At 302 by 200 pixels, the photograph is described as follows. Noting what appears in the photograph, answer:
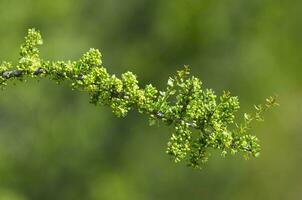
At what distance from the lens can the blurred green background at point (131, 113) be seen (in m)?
31.3

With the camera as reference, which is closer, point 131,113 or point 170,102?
point 170,102

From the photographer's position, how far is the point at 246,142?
723cm

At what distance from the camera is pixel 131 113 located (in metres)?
31.7

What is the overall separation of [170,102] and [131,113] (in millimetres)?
24552

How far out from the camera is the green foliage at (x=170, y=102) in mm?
7082

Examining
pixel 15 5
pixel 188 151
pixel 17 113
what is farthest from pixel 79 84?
pixel 15 5

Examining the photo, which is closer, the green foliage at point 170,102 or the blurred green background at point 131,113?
the green foliage at point 170,102

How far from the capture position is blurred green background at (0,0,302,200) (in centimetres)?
3130

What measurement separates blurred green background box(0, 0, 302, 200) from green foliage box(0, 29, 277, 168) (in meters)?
23.3

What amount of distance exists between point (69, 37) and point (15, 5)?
2246mm

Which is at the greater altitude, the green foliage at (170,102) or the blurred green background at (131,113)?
the blurred green background at (131,113)

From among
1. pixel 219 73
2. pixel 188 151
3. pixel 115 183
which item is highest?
pixel 219 73

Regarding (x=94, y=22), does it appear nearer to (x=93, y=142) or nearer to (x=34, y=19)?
(x=34, y=19)

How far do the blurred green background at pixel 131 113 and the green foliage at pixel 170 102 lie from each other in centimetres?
2334
